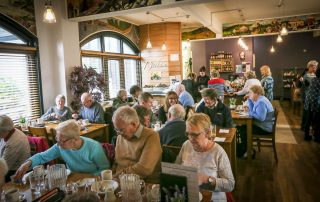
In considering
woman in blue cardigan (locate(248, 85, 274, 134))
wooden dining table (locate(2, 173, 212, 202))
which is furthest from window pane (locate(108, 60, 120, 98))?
wooden dining table (locate(2, 173, 212, 202))

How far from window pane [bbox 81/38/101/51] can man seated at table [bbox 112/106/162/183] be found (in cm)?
476

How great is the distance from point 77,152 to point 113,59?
229 inches

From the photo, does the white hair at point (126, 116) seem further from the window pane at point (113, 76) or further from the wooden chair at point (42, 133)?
the window pane at point (113, 76)

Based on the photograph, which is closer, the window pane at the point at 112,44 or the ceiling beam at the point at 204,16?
the ceiling beam at the point at 204,16

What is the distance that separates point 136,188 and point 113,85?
651 cm

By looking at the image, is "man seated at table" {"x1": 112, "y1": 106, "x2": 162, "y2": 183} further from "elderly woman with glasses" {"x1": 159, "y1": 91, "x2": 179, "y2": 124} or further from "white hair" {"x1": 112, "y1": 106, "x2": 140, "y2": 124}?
"elderly woman with glasses" {"x1": 159, "y1": 91, "x2": 179, "y2": 124}

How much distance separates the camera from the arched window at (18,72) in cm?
473

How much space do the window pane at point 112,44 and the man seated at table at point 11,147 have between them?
504 cm

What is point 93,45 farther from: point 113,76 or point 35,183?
point 35,183

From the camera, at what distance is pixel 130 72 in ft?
29.0

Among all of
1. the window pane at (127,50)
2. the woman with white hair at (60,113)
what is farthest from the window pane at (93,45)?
the woman with white hair at (60,113)

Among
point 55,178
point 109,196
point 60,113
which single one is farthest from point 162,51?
point 109,196

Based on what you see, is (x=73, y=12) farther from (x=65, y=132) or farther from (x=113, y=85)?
(x=65, y=132)

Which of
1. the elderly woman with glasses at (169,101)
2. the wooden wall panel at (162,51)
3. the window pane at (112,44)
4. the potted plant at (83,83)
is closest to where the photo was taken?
the elderly woman with glasses at (169,101)
